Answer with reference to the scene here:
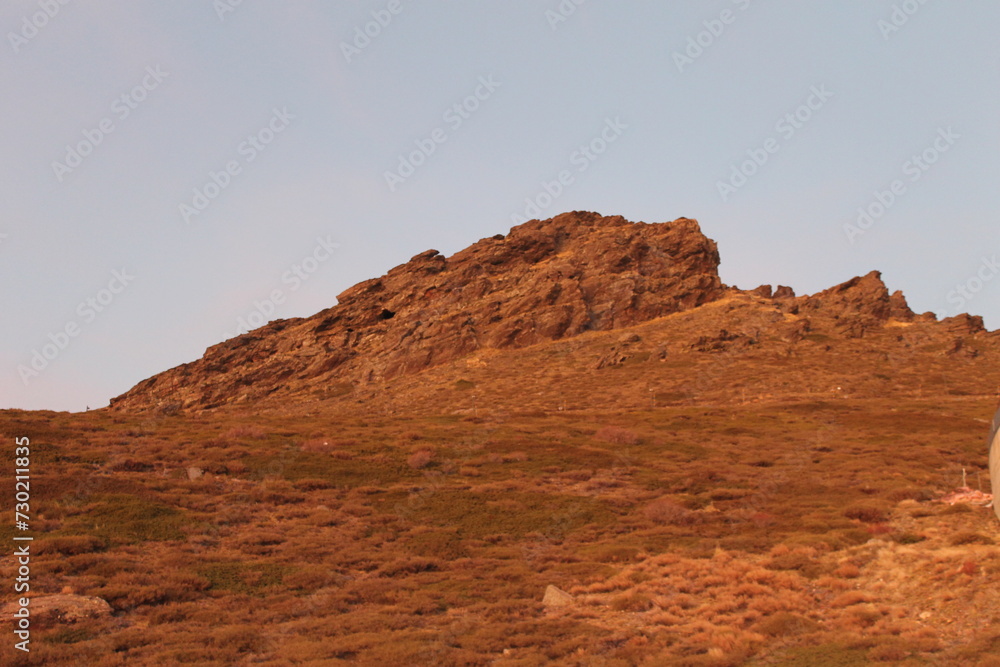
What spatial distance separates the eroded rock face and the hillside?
57.8 ft

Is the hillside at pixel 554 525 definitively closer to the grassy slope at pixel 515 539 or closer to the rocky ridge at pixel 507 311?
the grassy slope at pixel 515 539

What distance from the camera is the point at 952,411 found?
180 ft

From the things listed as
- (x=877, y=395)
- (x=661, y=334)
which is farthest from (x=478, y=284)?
(x=877, y=395)

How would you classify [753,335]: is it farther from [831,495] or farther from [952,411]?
[831,495]

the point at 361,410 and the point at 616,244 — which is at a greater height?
the point at 616,244

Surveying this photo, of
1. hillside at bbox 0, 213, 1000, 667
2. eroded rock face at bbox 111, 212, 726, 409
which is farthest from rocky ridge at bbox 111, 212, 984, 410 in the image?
hillside at bbox 0, 213, 1000, 667

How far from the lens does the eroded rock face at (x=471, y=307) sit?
95.1 metres

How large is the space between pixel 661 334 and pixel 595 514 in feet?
202

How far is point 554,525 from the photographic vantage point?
28219 mm

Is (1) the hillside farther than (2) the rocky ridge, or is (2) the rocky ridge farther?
(2) the rocky ridge

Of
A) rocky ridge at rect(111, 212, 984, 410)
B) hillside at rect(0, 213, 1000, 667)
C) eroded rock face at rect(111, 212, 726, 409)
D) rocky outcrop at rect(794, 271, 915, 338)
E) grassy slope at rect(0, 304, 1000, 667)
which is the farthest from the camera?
rocky outcrop at rect(794, 271, 915, 338)

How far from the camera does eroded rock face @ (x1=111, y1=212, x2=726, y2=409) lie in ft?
312

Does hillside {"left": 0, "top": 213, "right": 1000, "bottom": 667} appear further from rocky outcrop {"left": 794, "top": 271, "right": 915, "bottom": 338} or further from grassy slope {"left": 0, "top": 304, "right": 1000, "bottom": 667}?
rocky outcrop {"left": 794, "top": 271, "right": 915, "bottom": 338}

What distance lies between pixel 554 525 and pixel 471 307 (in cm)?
7534
